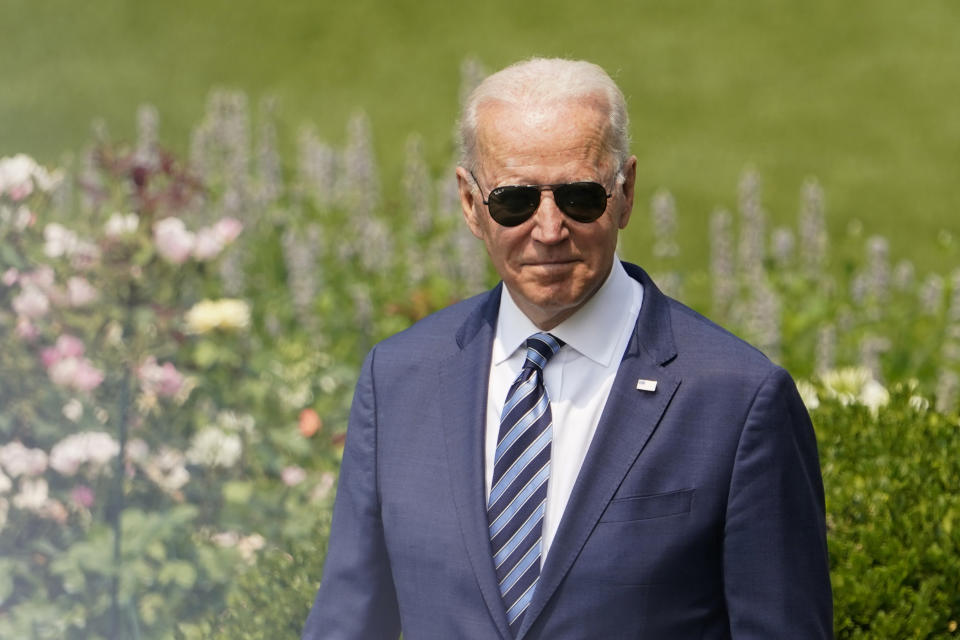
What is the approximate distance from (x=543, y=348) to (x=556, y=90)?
0.44 meters

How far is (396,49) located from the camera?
10.3 m

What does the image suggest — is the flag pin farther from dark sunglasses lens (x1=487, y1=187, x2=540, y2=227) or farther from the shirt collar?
dark sunglasses lens (x1=487, y1=187, x2=540, y2=227)

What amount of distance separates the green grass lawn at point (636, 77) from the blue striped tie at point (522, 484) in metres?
6.40

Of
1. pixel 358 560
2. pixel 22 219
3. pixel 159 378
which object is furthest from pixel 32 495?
pixel 358 560

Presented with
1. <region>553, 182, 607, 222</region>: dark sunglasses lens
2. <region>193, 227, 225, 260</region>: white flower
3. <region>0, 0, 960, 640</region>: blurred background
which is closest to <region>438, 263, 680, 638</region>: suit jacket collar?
<region>553, 182, 607, 222</region>: dark sunglasses lens

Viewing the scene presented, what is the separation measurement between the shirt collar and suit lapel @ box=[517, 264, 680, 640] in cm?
5

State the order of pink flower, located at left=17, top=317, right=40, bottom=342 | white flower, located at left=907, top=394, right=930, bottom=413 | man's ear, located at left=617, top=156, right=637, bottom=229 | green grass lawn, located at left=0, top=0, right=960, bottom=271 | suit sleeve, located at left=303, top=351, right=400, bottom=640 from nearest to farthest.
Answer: man's ear, located at left=617, top=156, right=637, bottom=229 → suit sleeve, located at left=303, top=351, right=400, bottom=640 → white flower, located at left=907, top=394, right=930, bottom=413 → pink flower, located at left=17, top=317, right=40, bottom=342 → green grass lawn, located at left=0, top=0, right=960, bottom=271

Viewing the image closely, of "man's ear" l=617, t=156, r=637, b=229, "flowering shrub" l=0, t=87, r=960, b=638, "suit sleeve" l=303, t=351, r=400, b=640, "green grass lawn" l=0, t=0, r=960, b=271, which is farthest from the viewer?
"green grass lawn" l=0, t=0, r=960, b=271

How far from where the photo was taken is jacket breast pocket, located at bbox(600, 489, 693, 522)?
6.42 feet

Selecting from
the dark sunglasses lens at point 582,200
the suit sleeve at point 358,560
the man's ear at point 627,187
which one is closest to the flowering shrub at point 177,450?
the suit sleeve at point 358,560

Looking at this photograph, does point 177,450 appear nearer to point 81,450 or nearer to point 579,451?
point 81,450

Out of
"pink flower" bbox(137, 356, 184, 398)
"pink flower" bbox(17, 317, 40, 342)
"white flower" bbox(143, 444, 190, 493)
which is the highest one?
"pink flower" bbox(17, 317, 40, 342)

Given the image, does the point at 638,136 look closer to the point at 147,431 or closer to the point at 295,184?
the point at 295,184

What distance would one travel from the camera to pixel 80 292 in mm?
4379
